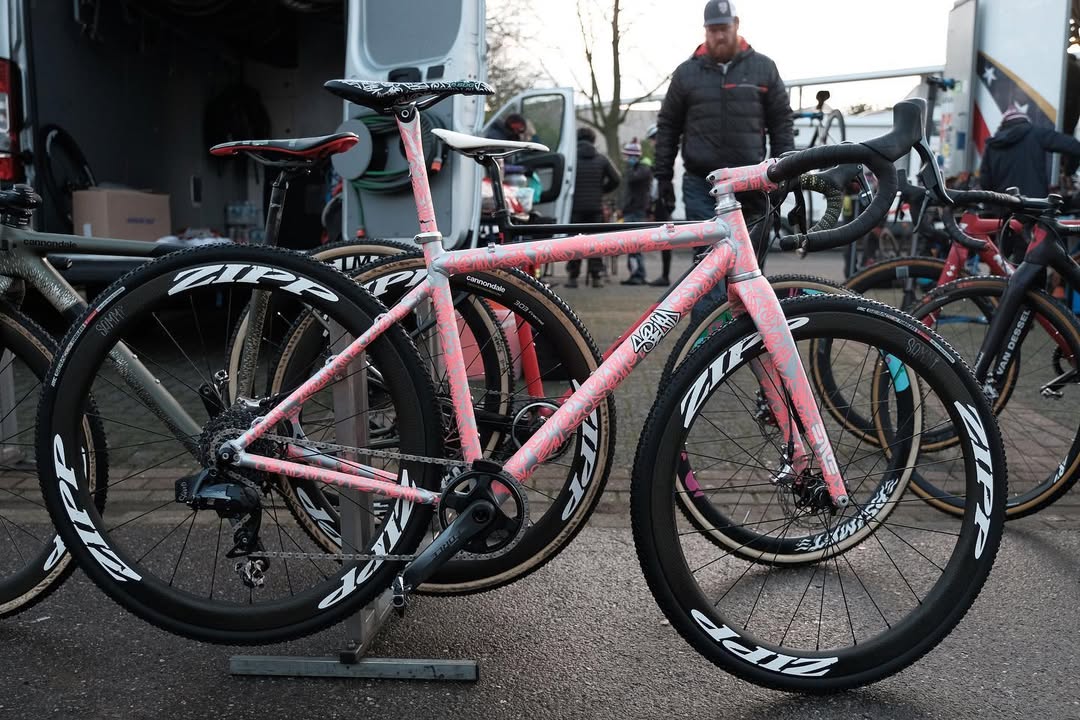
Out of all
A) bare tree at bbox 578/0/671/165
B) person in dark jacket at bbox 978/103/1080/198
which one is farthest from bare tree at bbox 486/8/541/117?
person in dark jacket at bbox 978/103/1080/198

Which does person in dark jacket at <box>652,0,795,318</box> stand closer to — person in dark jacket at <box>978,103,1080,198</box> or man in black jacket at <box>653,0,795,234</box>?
man in black jacket at <box>653,0,795,234</box>

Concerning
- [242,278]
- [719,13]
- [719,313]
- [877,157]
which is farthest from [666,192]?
[242,278]

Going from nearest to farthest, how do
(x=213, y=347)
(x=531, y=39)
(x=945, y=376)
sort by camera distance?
(x=945, y=376) → (x=213, y=347) → (x=531, y=39)

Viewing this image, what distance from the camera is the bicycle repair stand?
7.82 ft

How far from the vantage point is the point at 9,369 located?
315cm

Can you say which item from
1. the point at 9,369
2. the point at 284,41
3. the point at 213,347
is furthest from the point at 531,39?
the point at 9,369

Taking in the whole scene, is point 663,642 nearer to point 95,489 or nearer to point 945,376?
point 945,376

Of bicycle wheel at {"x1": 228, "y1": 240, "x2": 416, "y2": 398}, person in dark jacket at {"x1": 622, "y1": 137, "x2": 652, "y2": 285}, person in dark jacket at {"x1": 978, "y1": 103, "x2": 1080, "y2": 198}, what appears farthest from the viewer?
person in dark jacket at {"x1": 622, "y1": 137, "x2": 652, "y2": 285}

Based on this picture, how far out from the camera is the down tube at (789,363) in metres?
2.20

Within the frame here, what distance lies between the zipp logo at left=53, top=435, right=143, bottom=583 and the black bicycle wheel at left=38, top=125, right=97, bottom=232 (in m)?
4.63

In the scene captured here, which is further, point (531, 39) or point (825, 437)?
point (531, 39)

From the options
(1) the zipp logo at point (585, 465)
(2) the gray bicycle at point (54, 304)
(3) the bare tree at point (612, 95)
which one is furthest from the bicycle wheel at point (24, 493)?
(3) the bare tree at point (612, 95)

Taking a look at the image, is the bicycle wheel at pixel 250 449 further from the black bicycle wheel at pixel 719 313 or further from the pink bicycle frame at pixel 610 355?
the black bicycle wheel at pixel 719 313

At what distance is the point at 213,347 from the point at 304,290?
422 centimetres
